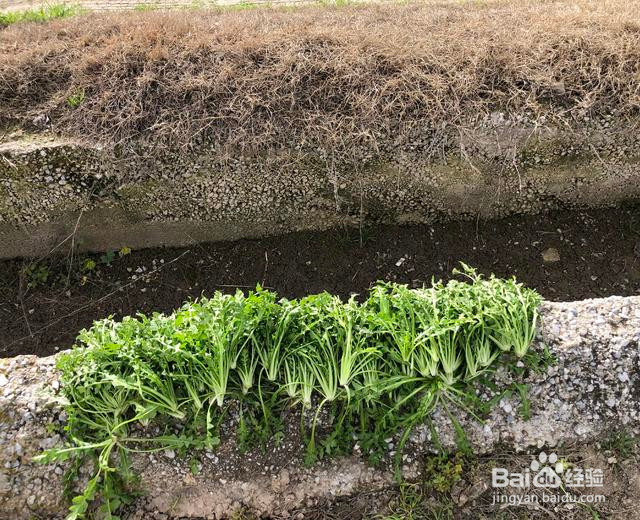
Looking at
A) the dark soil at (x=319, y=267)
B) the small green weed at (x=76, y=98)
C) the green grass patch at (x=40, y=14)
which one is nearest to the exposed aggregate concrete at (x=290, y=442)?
the dark soil at (x=319, y=267)

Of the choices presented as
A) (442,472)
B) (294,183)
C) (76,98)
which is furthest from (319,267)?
(76,98)

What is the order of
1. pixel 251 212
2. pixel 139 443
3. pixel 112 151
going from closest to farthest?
pixel 139 443
pixel 112 151
pixel 251 212

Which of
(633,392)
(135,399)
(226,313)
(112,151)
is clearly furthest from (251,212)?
(633,392)

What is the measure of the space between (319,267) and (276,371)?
1.59 meters

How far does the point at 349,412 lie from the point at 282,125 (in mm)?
2216

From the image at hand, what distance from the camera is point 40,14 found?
18.0ft

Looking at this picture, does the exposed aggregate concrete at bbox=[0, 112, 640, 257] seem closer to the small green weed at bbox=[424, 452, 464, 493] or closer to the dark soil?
the dark soil

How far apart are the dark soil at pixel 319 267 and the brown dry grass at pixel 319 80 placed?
2.70ft

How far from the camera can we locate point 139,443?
8.79ft

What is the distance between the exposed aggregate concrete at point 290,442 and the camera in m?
2.63

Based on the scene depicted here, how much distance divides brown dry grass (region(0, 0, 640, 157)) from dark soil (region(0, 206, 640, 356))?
0.82 m

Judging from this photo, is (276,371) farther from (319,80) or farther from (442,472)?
(319,80)

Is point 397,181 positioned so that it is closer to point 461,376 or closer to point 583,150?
point 583,150

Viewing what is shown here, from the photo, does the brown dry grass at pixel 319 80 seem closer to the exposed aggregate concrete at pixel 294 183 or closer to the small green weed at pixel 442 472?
the exposed aggregate concrete at pixel 294 183
